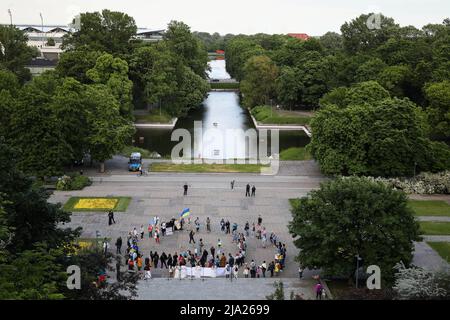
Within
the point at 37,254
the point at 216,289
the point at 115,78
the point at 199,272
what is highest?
the point at 115,78

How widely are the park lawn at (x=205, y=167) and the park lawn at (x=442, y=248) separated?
19.7m

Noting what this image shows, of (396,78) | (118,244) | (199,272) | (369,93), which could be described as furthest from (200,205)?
(396,78)

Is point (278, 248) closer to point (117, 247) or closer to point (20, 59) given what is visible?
point (117, 247)

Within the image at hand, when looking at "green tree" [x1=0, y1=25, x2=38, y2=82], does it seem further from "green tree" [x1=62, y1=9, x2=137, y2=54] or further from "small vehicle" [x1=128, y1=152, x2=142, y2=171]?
"small vehicle" [x1=128, y1=152, x2=142, y2=171]

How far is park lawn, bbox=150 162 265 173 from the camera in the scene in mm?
52375

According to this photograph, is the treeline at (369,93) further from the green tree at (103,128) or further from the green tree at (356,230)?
the green tree at (356,230)

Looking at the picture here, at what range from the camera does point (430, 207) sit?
140 ft

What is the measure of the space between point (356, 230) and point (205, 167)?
85.7ft

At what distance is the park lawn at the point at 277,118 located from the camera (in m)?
81.9

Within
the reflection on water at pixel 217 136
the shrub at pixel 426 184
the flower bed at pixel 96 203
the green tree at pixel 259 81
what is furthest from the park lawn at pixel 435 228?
the green tree at pixel 259 81

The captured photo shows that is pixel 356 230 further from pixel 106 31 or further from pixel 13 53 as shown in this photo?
pixel 13 53

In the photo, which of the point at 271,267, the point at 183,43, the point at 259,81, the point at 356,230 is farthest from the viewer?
the point at 183,43

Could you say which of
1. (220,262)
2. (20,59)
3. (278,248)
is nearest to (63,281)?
(220,262)

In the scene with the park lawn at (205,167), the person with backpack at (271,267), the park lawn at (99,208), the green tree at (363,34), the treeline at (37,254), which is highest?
the green tree at (363,34)
